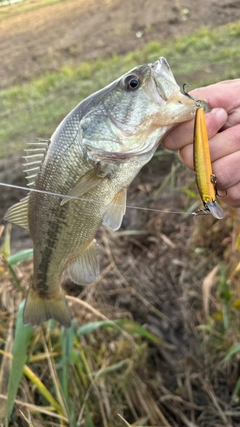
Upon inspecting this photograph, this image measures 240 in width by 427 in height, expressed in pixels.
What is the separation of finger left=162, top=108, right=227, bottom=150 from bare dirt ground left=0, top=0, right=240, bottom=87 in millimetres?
3702

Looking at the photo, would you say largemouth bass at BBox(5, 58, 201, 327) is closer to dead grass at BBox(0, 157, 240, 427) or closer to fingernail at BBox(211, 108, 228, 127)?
fingernail at BBox(211, 108, 228, 127)

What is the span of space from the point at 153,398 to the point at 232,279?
62cm

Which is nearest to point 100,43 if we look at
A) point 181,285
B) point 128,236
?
point 128,236

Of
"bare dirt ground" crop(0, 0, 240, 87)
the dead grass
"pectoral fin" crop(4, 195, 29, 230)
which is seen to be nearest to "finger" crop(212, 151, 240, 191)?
the dead grass

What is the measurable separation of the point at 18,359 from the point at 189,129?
0.88 m

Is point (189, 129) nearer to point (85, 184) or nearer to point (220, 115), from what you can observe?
point (220, 115)

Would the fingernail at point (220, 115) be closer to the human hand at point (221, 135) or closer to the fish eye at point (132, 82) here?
the human hand at point (221, 135)

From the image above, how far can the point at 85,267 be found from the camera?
125 cm

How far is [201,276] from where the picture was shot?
2.24 m

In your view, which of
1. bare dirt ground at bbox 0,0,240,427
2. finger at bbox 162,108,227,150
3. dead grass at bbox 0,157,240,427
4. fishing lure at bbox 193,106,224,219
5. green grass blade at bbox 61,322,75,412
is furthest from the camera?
bare dirt ground at bbox 0,0,240,427

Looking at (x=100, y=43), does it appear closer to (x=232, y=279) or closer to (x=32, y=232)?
(x=232, y=279)

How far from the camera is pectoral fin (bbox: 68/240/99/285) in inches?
48.8

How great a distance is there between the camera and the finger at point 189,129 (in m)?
1.10

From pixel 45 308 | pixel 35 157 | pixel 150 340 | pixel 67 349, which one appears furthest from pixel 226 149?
pixel 150 340
